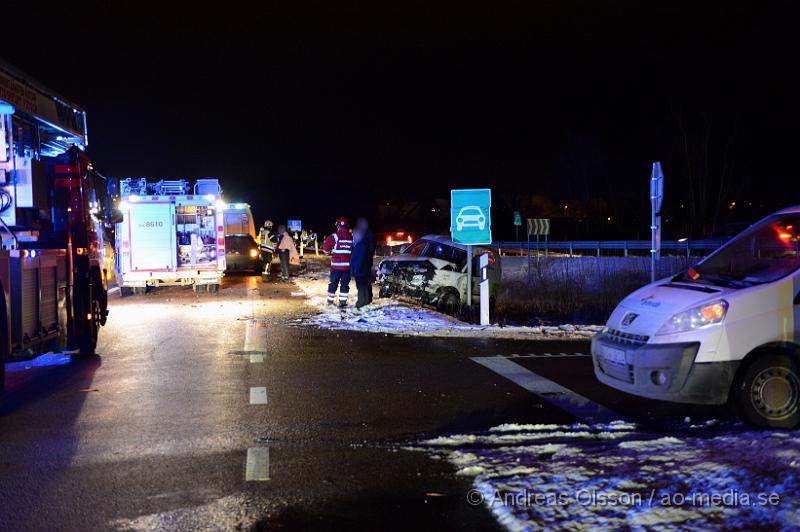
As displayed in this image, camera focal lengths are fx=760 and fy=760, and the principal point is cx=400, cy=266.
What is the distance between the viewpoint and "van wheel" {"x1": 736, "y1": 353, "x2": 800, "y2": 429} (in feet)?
20.6

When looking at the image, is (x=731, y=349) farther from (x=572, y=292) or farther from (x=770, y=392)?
(x=572, y=292)

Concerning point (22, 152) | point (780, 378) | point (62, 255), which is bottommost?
point (780, 378)

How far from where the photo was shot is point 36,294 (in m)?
8.26

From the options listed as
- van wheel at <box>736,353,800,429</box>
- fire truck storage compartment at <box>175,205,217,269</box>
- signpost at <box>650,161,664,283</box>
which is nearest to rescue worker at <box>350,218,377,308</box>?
signpost at <box>650,161,664,283</box>

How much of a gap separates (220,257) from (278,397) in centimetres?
1360

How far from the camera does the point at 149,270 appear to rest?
20.2 meters

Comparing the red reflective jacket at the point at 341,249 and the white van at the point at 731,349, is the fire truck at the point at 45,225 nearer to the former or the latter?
the white van at the point at 731,349

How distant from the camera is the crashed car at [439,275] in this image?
1612cm

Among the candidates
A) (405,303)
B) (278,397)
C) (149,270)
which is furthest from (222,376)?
(149,270)

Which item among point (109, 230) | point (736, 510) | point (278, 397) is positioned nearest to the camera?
point (736, 510)

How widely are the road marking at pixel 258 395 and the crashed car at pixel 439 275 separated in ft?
26.3

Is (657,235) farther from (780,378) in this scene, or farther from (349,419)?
(349,419)

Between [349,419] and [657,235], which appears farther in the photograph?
[657,235]

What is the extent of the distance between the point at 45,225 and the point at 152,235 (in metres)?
11.4
